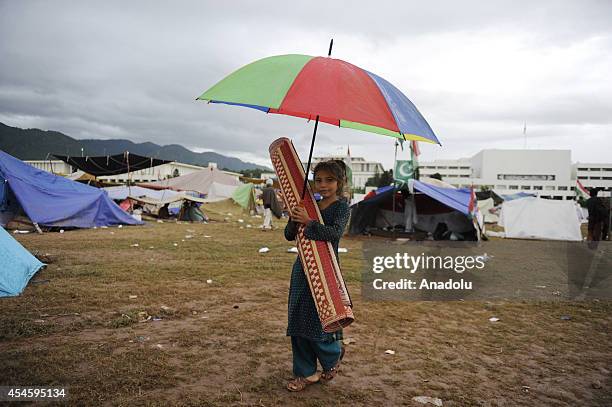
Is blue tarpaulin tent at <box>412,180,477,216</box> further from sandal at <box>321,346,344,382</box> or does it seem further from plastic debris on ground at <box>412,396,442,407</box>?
sandal at <box>321,346,344,382</box>

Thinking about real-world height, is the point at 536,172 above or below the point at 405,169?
above

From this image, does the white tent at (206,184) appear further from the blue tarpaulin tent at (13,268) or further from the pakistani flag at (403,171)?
the blue tarpaulin tent at (13,268)

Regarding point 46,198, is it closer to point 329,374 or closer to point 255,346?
point 255,346

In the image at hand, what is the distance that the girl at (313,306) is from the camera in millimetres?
2832

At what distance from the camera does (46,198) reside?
41.5 feet

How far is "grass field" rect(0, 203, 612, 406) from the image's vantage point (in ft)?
9.46

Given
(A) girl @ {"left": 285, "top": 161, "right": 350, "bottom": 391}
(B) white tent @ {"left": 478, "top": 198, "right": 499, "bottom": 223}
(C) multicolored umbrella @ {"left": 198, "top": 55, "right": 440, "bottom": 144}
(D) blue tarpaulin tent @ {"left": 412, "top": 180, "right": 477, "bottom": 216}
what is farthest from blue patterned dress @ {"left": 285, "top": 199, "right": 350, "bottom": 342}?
(B) white tent @ {"left": 478, "top": 198, "right": 499, "bottom": 223}

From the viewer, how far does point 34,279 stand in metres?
5.84

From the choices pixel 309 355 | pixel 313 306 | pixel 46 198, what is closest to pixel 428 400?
pixel 309 355

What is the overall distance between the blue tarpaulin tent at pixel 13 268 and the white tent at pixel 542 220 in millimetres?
15774

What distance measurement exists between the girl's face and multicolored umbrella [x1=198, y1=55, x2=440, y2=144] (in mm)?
424

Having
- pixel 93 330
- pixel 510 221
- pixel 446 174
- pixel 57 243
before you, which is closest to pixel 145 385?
pixel 93 330

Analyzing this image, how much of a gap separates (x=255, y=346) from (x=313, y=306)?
118cm

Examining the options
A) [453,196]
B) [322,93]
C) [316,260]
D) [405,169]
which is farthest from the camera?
[405,169]
